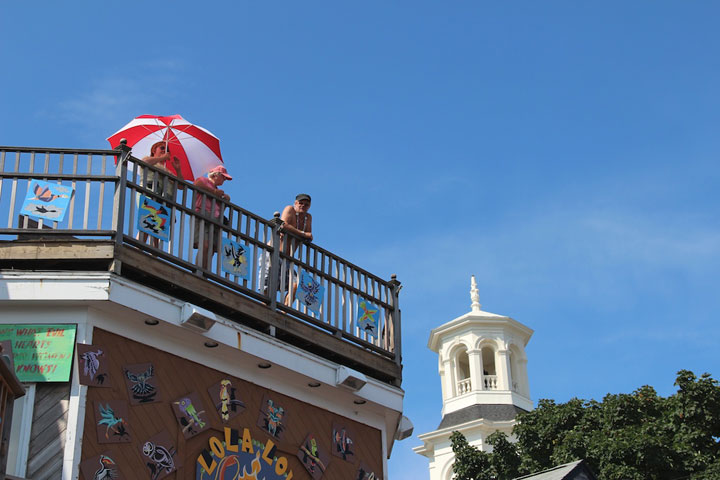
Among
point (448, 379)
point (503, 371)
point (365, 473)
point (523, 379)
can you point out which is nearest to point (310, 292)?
point (365, 473)

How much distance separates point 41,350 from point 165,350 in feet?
4.24

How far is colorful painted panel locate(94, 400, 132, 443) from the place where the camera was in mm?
10117

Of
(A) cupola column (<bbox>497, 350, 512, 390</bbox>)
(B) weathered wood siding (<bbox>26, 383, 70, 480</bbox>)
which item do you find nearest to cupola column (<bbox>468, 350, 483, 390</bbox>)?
(A) cupola column (<bbox>497, 350, 512, 390</bbox>)

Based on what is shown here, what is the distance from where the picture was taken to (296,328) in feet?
40.2

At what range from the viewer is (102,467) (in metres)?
9.97

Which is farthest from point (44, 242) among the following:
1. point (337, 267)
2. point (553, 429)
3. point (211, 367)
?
point (553, 429)

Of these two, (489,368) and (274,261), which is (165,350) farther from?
(489,368)

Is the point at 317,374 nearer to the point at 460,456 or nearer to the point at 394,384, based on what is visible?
the point at 394,384

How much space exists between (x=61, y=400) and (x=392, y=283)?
508 centimetres

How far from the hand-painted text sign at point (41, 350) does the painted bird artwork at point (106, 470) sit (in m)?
0.84

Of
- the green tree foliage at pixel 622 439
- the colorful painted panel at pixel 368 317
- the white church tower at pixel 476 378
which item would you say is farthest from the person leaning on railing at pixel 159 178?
the white church tower at pixel 476 378

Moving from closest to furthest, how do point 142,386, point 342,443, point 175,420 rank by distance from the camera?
point 142,386, point 175,420, point 342,443

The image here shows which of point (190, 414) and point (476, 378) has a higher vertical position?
point (476, 378)

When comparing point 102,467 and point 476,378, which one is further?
point 476,378
